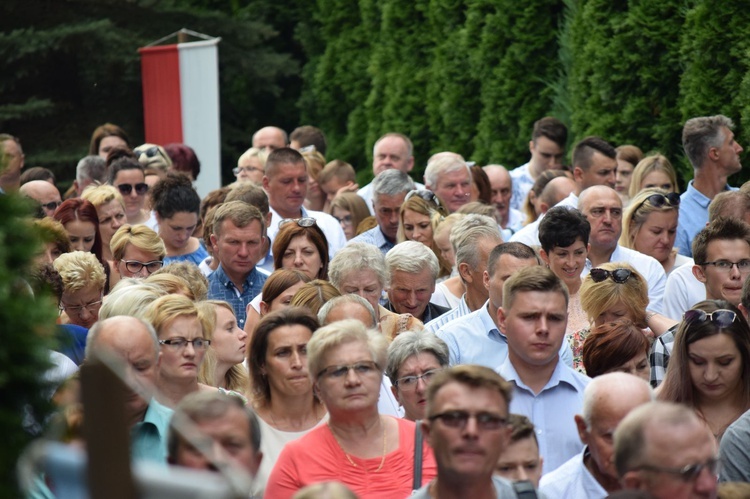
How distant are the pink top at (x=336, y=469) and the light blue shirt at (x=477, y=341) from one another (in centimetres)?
174

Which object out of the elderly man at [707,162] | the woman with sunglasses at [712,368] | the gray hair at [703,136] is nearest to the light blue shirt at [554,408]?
the woman with sunglasses at [712,368]

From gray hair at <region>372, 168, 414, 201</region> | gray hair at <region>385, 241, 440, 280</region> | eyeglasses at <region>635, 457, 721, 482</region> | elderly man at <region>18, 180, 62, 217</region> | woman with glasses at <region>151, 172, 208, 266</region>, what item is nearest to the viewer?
eyeglasses at <region>635, 457, 721, 482</region>

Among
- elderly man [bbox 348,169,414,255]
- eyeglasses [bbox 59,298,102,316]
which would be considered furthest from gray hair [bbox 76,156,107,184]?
eyeglasses [bbox 59,298,102,316]

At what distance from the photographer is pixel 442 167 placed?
11.5m

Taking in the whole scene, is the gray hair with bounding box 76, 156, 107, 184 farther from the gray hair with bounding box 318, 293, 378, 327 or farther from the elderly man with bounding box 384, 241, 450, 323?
the gray hair with bounding box 318, 293, 378, 327

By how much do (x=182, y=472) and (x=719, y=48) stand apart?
10.5m

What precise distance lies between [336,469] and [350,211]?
6.84 metres

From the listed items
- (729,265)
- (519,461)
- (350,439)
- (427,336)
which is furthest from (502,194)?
(519,461)

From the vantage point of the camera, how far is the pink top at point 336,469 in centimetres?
519

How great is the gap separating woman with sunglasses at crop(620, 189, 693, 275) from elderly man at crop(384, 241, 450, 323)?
1813 mm

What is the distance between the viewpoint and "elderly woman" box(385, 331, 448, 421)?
6281 millimetres

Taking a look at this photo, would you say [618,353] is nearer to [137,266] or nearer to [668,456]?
[668,456]

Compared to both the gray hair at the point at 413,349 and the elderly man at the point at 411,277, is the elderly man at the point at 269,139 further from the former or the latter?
the gray hair at the point at 413,349

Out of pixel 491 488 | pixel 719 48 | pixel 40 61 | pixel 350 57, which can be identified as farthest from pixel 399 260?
pixel 40 61
